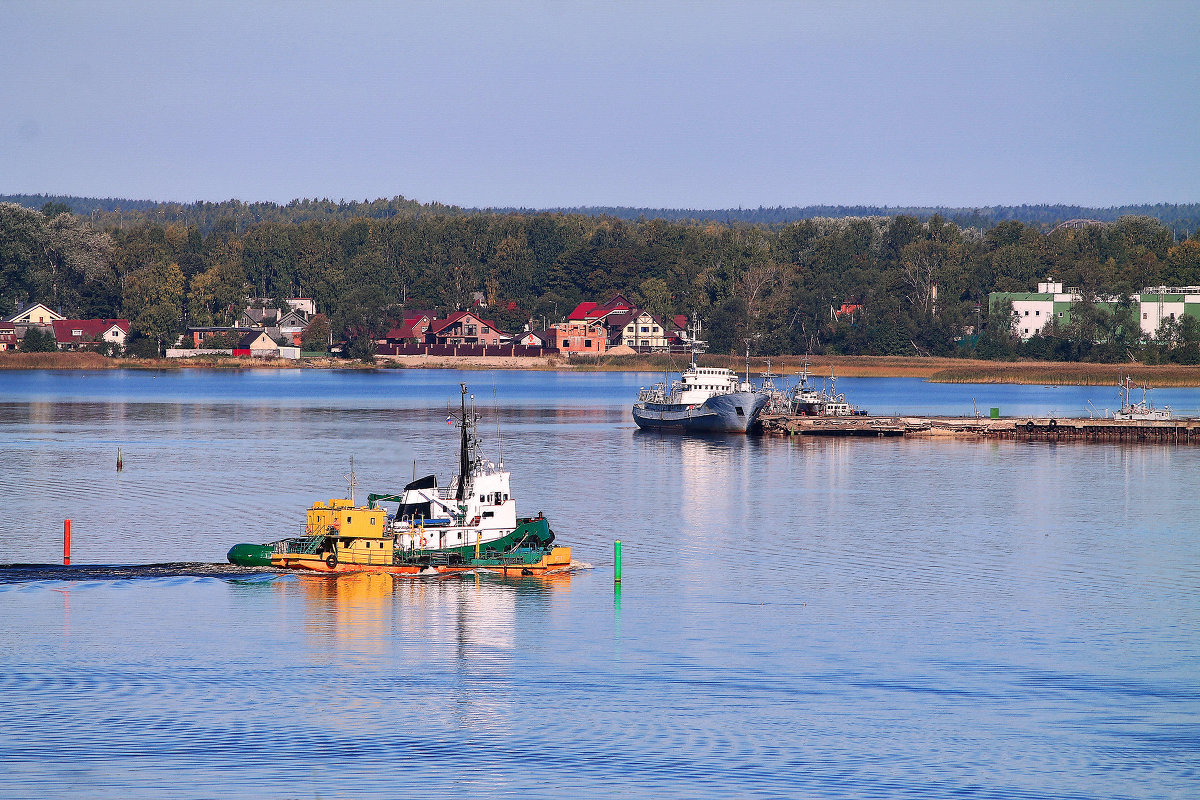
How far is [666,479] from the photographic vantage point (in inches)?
3209

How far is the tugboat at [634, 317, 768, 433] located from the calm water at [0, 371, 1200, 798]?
1420 inches

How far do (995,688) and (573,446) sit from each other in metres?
67.6

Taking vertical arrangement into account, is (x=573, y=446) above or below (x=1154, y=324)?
below

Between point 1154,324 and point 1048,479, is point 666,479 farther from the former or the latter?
point 1154,324

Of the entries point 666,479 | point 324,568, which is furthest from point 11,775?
point 666,479

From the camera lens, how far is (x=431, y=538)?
1861 inches

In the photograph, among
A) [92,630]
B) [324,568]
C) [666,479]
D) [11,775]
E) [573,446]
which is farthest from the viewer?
[573,446]

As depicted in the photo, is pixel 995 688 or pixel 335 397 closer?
pixel 995 688

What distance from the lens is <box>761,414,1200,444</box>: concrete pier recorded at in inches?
4272

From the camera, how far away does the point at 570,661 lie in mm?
37344

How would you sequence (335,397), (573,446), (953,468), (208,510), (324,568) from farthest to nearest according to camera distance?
(335,397)
(573,446)
(953,468)
(208,510)
(324,568)

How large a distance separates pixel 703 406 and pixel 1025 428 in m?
25.5

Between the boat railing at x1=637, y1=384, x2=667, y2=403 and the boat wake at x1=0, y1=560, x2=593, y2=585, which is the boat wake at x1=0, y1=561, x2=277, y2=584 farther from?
the boat railing at x1=637, y1=384, x2=667, y2=403

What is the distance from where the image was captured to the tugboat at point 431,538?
46.7m
